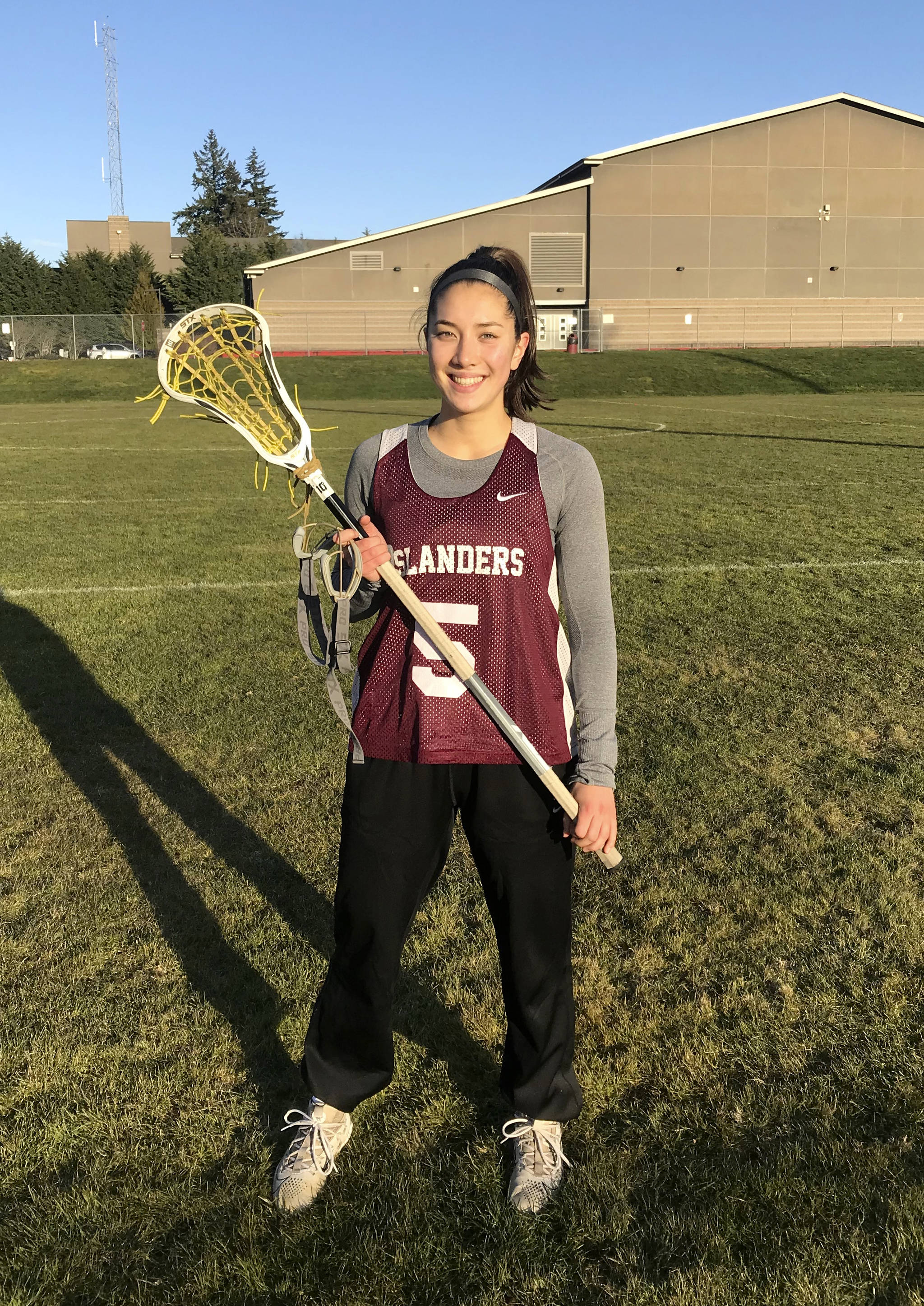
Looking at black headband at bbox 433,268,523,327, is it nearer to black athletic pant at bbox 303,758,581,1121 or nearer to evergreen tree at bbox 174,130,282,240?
black athletic pant at bbox 303,758,581,1121

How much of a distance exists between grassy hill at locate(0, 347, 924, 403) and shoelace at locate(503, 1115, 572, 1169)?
3096cm

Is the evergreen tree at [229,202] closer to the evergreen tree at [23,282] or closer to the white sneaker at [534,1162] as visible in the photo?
the evergreen tree at [23,282]

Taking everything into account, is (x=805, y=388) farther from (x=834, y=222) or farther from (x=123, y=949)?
(x=123, y=949)

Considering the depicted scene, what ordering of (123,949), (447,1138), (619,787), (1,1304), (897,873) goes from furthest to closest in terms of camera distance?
(619,787)
(897,873)
(123,949)
(447,1138)
(1,1304)

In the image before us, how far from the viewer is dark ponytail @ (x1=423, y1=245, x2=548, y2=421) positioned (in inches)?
83.9

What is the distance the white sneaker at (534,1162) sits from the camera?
226 centimetres

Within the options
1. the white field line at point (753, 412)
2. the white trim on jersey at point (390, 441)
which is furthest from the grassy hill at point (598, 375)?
the white trim on jersey at point (390, 441)

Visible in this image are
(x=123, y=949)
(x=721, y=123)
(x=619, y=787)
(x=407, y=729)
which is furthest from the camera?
(x=721, y=123)

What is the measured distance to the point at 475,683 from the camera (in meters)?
2.12

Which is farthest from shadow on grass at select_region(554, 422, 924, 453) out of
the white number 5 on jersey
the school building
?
the school building

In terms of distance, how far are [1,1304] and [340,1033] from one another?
812 millimetres

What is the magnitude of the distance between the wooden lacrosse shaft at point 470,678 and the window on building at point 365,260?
147 ft

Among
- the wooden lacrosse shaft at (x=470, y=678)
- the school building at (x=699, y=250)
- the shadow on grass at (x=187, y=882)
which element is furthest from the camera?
the school building at (x=699, y=250)

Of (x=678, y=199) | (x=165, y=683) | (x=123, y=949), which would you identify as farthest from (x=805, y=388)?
(x=123, y=949)
